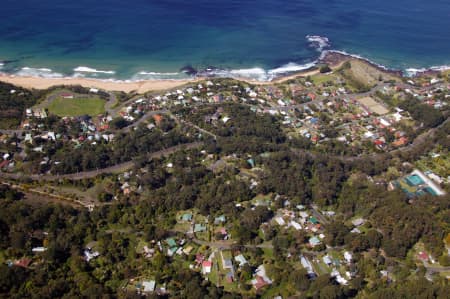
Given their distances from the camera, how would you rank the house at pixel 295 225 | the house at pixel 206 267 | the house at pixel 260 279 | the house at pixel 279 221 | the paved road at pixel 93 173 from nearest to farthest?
the house at pixel 260 279 → the house at pixel 206 267 → the house at pixel 295 225 → the house at pixel 279 221 → the paved road at pixel 93 173

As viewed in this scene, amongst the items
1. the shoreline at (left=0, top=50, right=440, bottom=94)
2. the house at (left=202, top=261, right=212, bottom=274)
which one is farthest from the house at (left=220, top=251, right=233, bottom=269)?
the shoreline at (left=0, top=50, right=440, bottom=94)

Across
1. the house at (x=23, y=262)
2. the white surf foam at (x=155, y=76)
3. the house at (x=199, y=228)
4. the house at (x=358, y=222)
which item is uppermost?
the white surf foam at (x=155, y=76)

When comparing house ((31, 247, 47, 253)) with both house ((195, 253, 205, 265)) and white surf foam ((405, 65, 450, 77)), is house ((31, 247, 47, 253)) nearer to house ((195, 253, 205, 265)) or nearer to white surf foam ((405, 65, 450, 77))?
house ((195, 253, 205, 265))

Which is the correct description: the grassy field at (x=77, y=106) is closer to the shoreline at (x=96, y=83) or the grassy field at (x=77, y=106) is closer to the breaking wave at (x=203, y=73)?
the shoreline at (x=96, y=83)

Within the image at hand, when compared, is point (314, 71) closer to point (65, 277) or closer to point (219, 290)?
point (219, 290)

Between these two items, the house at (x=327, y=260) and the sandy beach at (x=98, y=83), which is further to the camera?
the sandy beach at (x=98, y=83)

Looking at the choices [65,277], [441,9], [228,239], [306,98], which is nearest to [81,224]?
[65,277]

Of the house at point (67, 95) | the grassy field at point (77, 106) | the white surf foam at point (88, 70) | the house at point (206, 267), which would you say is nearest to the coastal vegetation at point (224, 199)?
the house at point (206, 267)
